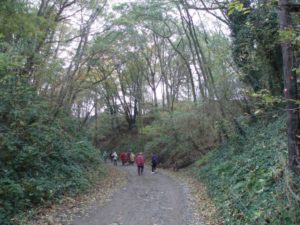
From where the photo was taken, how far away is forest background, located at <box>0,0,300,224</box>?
24.3 ft

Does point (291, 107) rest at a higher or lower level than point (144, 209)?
higher

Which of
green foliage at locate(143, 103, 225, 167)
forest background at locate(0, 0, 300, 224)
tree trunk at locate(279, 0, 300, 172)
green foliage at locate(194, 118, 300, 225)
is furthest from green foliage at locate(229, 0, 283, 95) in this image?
tree trunk at locate(279, 0, 300, 172)

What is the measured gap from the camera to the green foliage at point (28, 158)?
31.2 feet

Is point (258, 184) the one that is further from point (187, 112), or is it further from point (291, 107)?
point (187, 112)

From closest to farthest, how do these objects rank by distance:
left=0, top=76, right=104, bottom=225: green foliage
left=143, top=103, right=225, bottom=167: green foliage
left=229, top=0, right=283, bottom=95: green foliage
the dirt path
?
the dirt path < left=0, top=76, right=104, bottom=225: green foliage < left=229, top=0, right=283, bottom=95: green foliage < left=143, top=103, right=225, bottom=167: green foliage

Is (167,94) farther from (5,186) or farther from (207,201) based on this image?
(5,186)

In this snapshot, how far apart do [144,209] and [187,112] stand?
40.2 feet

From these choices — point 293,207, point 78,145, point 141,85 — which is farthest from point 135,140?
point 293,207

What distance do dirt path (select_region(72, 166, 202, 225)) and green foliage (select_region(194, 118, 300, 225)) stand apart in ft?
3.97

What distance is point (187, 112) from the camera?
22.4 meters

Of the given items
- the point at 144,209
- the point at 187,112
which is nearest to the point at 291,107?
the point at 144,209

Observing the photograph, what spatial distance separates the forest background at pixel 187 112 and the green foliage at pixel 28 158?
0.04m

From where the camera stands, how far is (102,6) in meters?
19.3

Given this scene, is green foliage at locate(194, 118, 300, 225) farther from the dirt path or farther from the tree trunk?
the dirt path
